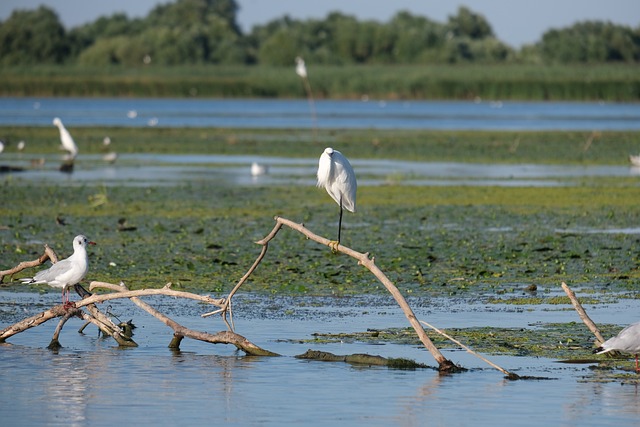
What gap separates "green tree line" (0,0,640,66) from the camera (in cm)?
11306

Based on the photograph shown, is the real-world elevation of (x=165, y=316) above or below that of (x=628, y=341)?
below

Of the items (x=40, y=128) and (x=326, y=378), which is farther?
(x=40, y=128)

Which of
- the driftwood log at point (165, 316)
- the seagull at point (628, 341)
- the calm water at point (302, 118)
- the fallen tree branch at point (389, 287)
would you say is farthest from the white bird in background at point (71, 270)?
the calm water at point (302, 118)

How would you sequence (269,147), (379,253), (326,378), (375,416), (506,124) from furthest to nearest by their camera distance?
(506,124), (269,147), (379,253), (326,378), (375,416)

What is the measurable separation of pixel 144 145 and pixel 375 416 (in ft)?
109

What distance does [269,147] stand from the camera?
41250 millimetres

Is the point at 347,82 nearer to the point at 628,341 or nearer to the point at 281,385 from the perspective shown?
the point at 281,385

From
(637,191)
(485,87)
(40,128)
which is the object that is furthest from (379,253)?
(485,87)

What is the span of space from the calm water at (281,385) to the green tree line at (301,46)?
95.5m

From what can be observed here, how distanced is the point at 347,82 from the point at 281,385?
73.7m

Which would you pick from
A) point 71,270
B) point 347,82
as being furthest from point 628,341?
point 347,82

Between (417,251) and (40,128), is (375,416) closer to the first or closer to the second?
(417,251)

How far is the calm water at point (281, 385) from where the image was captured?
9.69m

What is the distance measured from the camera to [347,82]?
83.7 metres
